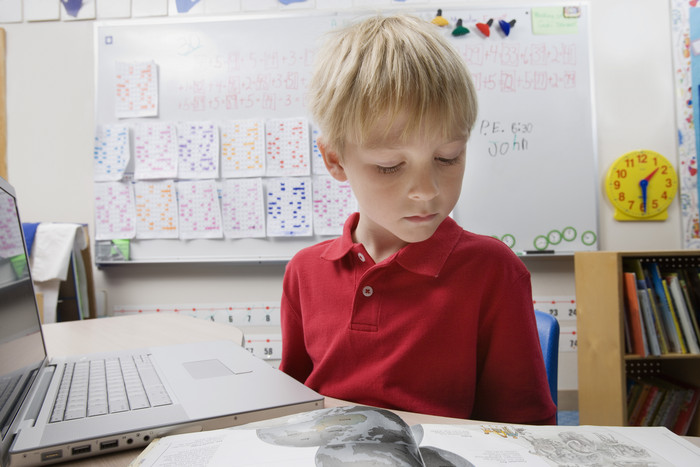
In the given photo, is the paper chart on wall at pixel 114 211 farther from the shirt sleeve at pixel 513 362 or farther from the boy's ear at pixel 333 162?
the shirt sleeve at pixel 513 362

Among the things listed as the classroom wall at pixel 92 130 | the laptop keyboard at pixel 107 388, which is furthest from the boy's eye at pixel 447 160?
the classroom wall at pixel 92 130

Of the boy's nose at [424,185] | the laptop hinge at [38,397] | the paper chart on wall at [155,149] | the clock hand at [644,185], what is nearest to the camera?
the laptop hinge at [38,397]

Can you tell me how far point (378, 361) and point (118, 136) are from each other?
1.97m

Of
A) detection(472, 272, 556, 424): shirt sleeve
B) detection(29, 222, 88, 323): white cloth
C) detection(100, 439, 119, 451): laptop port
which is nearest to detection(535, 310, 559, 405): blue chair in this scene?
detection(472, 272, 556, 424): shirt sleeve

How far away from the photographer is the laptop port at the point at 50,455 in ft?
1.27

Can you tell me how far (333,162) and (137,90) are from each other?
1868 mm

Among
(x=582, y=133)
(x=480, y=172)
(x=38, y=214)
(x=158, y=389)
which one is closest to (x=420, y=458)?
(x=158, y=389)

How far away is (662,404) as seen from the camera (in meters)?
1.68

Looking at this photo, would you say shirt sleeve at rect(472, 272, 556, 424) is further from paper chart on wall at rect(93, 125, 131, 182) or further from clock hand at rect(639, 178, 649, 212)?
paper chart on wall at rect(93, 125, 131, 182)

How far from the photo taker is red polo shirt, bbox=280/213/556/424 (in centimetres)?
65

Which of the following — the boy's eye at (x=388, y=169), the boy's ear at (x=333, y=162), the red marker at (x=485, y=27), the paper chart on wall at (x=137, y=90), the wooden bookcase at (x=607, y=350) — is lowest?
the wooden bookcase at (x=607, y=350)

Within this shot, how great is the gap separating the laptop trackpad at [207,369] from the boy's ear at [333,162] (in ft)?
0.98

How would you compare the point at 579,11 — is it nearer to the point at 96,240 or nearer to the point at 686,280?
the point at 686,280

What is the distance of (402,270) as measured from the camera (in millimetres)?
679
